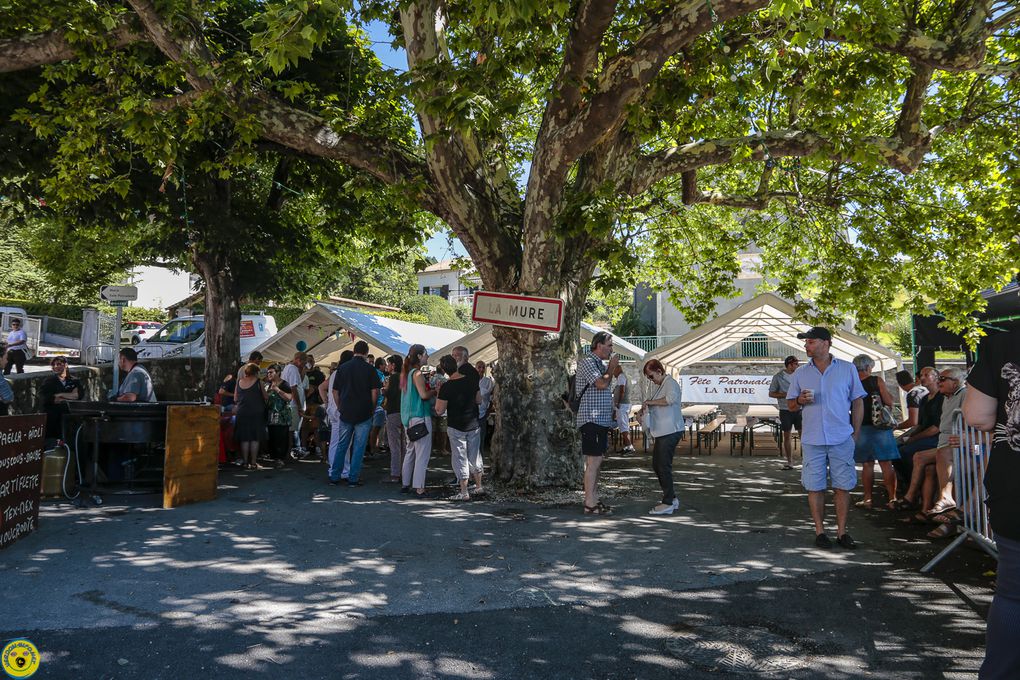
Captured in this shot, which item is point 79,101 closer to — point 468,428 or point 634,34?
point 468,428

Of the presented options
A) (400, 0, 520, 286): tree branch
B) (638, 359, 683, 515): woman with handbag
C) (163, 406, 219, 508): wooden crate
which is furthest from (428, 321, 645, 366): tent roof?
(163, 406, 219, 508): wooden crate

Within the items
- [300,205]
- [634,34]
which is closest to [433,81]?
[634,34]

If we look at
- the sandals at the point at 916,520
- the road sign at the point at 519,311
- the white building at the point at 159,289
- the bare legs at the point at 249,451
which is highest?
the white building at the point at 159,289

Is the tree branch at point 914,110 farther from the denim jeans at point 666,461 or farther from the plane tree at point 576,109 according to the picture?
the denim jeans at point 666,461

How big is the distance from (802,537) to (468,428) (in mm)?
4037

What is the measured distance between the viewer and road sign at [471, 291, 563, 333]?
890 centimetres

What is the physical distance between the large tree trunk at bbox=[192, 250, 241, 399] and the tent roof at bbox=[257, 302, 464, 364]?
5.00 feet

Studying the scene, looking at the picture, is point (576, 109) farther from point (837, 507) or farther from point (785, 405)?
point (785, 405)

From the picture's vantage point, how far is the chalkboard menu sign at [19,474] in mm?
6414

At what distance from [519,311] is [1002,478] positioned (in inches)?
251

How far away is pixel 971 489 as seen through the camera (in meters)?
6.19

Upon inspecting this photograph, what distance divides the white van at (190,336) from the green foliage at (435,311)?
20128mm

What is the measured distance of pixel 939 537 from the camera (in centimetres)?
710

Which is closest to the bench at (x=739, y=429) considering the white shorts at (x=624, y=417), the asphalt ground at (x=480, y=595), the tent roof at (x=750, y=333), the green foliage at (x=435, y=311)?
the tent roof at (x=750, y=333)
